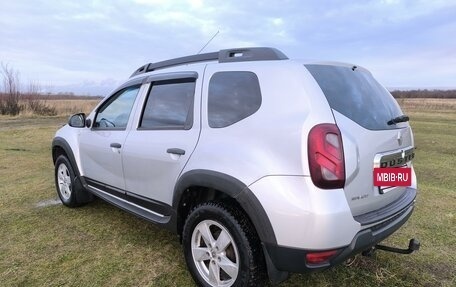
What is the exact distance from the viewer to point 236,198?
243 cm

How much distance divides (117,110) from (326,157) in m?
2.60

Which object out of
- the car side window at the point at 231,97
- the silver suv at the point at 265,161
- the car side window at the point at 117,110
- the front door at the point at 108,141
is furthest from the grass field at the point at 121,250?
the car side window at the point at 231,97

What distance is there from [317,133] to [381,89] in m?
1.18

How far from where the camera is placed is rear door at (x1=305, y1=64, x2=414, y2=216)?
7.67 ft

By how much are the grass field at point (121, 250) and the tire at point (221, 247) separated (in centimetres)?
34

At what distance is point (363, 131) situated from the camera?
2453 mm

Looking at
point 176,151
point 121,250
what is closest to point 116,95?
point 176,151

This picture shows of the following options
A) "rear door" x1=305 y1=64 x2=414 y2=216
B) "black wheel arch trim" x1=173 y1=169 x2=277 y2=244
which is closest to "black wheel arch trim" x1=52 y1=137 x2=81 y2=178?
"black wheel arch trim" x1=173 y1=169 x2=277 y2=244

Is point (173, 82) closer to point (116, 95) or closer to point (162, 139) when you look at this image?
point (162, 139)

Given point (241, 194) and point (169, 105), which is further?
point (169, 105)

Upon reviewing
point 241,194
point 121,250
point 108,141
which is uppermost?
point 108,141

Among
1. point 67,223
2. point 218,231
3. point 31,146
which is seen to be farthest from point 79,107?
point 218,231

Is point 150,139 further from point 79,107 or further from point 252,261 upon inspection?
point 79,107

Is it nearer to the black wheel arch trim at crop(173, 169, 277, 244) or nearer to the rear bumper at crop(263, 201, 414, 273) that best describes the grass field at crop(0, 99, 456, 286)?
the rear bumper at crop(263, 201, 414, 273)
